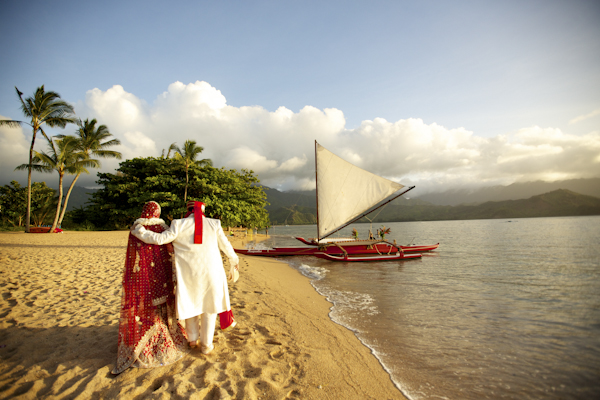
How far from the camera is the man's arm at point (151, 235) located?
2969 millimetres

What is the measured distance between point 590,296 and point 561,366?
22.7ft

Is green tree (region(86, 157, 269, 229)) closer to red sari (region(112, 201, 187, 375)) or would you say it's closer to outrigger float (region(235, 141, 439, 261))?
outrigger float (region(235, 141, 439, 261))

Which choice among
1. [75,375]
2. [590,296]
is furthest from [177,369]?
[590,296]

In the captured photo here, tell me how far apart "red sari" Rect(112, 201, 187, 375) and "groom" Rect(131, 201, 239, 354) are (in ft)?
0.69

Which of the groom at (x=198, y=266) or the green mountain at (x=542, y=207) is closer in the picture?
the groom at (x=198, y=266)

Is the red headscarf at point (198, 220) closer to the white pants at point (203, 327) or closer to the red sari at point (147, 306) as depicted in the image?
the red sari at point (147, 306)

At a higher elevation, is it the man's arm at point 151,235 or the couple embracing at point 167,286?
the man's arm at point 151,235

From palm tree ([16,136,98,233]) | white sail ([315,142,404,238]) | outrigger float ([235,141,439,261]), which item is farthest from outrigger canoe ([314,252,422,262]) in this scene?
A: palm tree ([16,136,98,233])

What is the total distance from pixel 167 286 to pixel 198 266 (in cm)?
48

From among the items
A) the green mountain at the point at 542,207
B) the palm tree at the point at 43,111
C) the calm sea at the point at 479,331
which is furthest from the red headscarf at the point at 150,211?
the green mountain at the point at 542,207

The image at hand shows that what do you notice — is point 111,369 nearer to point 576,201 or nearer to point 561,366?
point 561,366

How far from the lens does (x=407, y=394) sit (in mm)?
3252

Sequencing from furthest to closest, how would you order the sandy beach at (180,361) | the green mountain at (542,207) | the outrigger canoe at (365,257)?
the green mountain at (542,207)
the outrigger canoe at (365,257)
the sandy beach at (180,361)

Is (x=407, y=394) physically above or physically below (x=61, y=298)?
below
